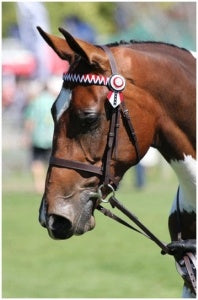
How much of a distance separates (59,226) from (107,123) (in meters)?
0.65

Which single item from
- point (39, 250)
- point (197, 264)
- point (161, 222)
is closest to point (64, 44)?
point (197, 264)

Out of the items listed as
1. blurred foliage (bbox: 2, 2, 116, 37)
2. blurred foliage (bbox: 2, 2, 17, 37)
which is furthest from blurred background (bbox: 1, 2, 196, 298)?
blurred foliage (bbox: 2, 2, 17, 37)

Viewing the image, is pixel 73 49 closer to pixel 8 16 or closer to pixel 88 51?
pixel 88 51

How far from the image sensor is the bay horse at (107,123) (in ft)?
15.9

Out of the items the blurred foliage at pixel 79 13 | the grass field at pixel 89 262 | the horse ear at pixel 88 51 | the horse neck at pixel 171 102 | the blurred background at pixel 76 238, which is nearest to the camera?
the horse ear at pixel 88 51

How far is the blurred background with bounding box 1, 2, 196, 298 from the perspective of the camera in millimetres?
9070

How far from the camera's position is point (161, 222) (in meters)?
13.3

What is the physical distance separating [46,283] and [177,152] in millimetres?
4425

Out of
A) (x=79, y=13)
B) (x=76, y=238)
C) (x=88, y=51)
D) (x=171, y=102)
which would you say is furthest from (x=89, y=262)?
(x=79, y=13)

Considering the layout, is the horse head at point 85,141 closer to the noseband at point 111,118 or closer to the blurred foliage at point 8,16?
the noseband at point 111,118

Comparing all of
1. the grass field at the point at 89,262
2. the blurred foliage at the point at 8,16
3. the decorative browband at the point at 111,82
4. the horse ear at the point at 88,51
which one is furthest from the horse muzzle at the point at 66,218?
the blurred foliage at the point at 8,16

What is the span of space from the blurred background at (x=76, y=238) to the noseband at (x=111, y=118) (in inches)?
143

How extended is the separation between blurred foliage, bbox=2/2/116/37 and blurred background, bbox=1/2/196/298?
565cm

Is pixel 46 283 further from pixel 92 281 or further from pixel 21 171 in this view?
pixel 21 171
